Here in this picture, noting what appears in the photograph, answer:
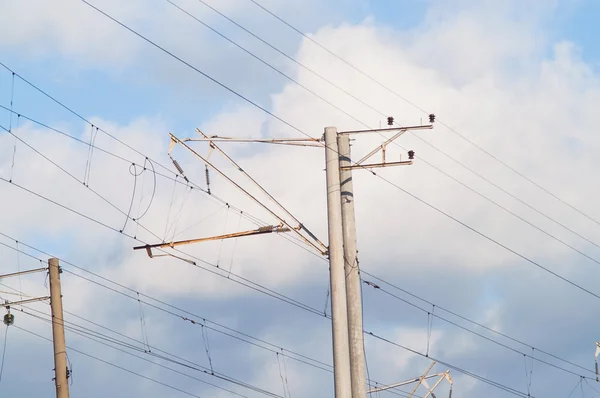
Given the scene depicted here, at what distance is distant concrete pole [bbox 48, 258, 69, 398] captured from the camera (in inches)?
1587

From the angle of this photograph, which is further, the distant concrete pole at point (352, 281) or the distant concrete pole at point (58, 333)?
the distant concrete pole at point (58, 333)

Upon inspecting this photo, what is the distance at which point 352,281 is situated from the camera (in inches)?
1447

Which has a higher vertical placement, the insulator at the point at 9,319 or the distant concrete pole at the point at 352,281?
the insulator at the point at 9,319

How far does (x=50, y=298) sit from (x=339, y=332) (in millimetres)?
12491

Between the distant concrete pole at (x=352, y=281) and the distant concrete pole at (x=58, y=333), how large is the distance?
1101cm

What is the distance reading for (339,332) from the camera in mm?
35781

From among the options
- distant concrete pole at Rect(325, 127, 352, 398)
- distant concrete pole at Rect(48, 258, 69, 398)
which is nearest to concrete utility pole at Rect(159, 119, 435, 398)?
distant concrete pole at Rect(325, 127, 352, 398)

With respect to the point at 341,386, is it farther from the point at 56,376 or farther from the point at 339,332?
the point at 56,376

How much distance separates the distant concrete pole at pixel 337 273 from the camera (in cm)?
3531

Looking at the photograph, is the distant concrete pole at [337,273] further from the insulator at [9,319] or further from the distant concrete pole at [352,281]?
the insulator at [9,319]

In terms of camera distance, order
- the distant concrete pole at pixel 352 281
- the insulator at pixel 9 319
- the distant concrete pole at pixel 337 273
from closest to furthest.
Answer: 1. the distant concrete pole at pixel 337 273
2. the distant concrete pole at pixel 352 281
3. the insulator at pixel 9 319

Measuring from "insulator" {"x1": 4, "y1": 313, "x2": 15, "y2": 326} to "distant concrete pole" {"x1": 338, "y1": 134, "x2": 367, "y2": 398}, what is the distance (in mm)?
13907

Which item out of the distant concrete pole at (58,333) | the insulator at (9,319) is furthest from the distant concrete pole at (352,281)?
the insulator at (9,319)

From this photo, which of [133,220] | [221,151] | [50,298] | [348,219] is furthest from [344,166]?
[50,298]
